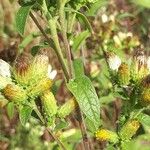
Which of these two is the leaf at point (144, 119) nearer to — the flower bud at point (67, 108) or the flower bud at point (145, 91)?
the flower bud at point (145, 91)

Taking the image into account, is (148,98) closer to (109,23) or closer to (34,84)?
(34,84)

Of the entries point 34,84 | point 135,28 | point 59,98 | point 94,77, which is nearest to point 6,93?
point 34,84

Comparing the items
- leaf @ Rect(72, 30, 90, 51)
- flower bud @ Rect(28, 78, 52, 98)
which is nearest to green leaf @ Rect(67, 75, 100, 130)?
flower bud @ Rect(28, 78, 52, 98)

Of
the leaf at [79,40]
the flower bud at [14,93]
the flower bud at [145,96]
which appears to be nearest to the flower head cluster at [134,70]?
the flower bud at [145,96]

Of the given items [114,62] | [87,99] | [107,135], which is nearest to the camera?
[87,99]

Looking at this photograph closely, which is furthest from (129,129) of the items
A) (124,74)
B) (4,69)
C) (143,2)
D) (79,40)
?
(79,40)

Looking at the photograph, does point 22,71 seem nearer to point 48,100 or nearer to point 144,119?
point 48,100
